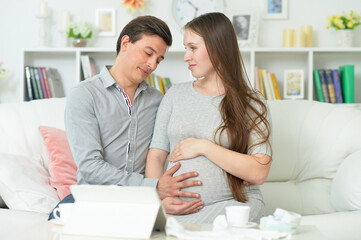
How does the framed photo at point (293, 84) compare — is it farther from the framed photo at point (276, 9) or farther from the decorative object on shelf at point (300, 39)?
the framed photo at point (276, 9)

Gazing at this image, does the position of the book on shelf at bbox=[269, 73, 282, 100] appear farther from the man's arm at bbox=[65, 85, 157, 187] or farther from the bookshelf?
→ the man's arm at bbox=[65, 85, 157, 187]

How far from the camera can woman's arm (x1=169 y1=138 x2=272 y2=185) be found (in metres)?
1.74

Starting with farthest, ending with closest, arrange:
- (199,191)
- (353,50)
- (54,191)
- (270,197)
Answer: (353,50)
(270,197)
(54,191)
(199,191)

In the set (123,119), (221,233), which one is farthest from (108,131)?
(221,233)

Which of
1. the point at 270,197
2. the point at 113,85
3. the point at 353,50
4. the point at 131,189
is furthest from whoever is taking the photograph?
the point at 353,50

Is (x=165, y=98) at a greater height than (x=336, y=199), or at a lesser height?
greater

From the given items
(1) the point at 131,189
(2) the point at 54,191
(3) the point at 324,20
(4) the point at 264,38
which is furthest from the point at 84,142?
(3) the point at 324,20

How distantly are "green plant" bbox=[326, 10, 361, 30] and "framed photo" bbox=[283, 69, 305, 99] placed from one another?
419mm

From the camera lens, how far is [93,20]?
3896mm

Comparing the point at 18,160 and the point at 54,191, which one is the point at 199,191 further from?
the point at 18,160

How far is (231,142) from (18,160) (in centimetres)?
95

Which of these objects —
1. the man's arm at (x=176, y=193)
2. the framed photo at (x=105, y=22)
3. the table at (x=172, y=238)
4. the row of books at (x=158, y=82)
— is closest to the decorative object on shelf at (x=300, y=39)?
the row of books at (x=158, y=82)

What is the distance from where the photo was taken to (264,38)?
383 cm

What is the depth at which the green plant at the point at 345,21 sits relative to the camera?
355cm
